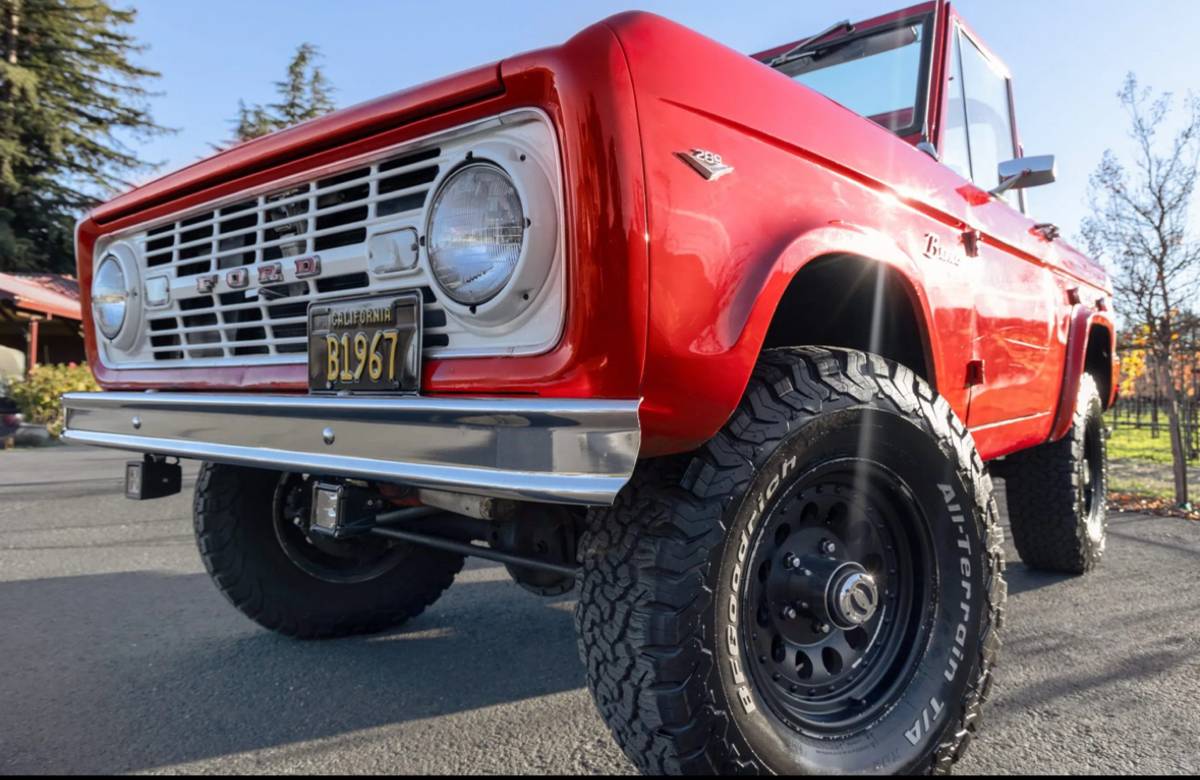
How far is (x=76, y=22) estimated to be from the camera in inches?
1069

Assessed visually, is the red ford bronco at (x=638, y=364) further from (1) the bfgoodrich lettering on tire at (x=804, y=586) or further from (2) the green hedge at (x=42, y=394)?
(2) the green hedge at (x=42, y=394)

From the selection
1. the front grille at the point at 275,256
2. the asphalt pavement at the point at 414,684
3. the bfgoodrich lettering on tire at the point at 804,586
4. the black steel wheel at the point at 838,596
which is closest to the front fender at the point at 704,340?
the bfgoodrich lettering on tire at the point at 804,586

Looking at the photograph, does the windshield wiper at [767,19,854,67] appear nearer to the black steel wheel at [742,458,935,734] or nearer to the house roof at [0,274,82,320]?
the black steel wheel at [742,458,935,734]

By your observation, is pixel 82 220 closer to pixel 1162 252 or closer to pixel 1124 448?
pixel 1162 252

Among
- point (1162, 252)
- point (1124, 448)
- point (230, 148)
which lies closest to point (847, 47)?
point (230, 148)

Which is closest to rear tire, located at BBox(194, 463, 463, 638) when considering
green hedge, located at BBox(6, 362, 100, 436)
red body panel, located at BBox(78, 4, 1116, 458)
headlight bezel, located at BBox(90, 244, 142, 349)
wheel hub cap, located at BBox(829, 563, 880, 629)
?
headlight bezel, located at BBox(90, 244, 142, 349)

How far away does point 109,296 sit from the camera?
239cm

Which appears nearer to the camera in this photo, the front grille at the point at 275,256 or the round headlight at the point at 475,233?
the round headlight at the point at 475,233

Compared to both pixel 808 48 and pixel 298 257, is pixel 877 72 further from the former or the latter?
pixel 298 257

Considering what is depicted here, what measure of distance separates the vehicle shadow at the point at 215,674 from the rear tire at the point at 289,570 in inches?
3.8

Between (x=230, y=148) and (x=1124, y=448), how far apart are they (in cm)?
2126

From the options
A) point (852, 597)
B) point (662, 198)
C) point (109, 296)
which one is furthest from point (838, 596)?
point (109, 296)

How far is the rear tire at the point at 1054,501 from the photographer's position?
12.1ft

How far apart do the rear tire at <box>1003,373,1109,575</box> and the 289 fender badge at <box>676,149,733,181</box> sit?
3.01 m
